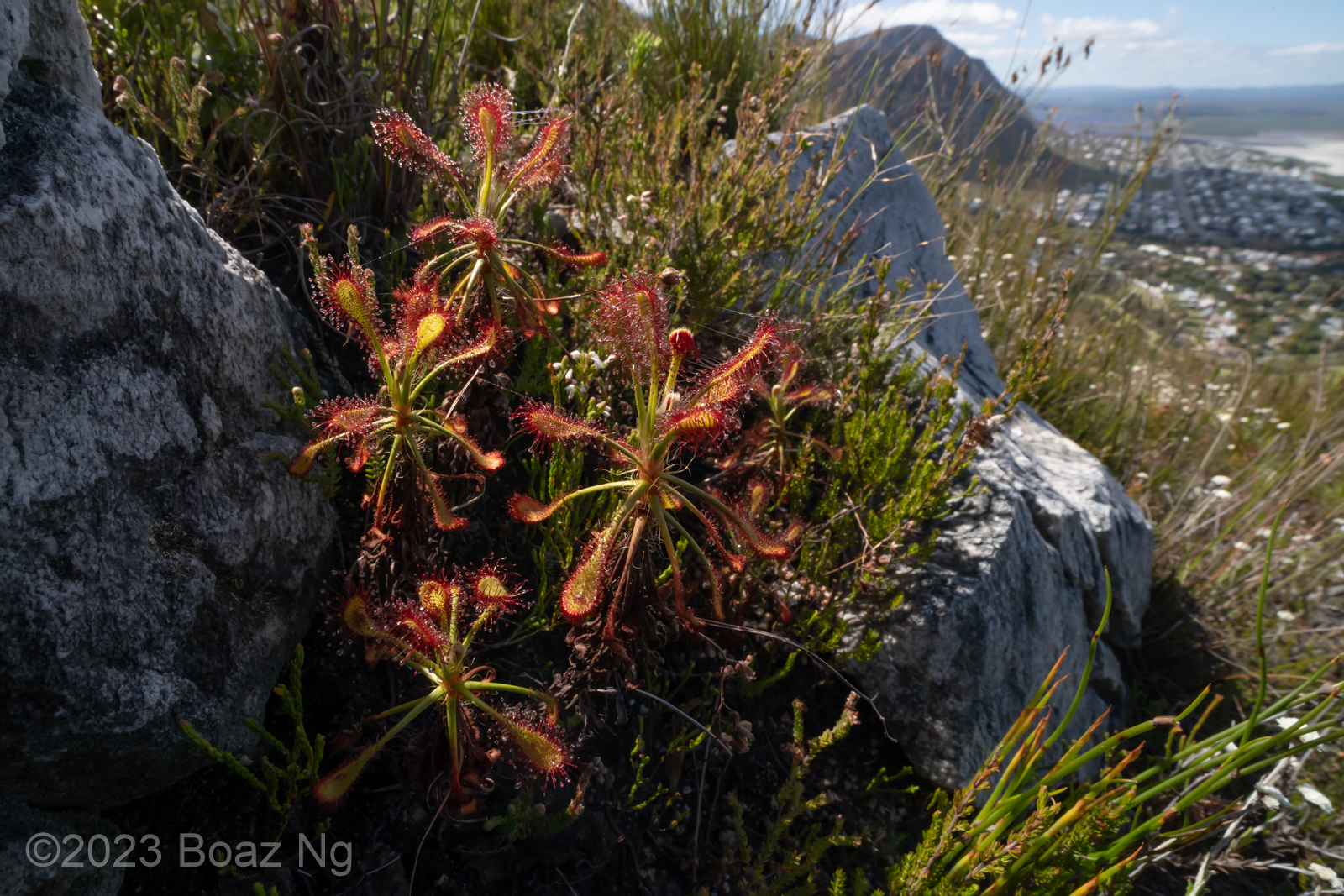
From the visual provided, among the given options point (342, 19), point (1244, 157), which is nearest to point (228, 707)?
point (342, 19)

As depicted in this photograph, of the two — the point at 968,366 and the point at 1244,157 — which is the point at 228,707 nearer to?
the point at 968,366

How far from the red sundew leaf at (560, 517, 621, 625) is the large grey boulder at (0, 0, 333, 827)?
690 mm

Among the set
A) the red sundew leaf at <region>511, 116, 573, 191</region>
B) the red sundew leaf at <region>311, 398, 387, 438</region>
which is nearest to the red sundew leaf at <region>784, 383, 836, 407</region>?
the red sundew leaf at <region>511, 116, 573, 191</region>

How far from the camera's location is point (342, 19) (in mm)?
2283

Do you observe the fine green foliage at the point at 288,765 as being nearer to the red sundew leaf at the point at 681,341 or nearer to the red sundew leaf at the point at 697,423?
the red sundew leaf at the point at 697,423

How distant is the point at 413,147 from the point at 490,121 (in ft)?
0.75

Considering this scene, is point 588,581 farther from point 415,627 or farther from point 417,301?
point 417,301

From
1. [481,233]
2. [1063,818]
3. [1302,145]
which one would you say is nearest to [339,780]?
[481,233]

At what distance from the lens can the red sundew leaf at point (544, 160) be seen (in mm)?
1982

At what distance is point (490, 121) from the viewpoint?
190 centimetres

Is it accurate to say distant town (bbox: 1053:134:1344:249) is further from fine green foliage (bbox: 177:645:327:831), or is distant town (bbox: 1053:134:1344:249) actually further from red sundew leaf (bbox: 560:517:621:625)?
fine green foliage (bbox: 177:645:327:831)

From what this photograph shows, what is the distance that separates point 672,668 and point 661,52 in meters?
4.07

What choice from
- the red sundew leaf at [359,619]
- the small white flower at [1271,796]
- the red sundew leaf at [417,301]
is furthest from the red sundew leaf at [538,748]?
the small white flower at [1271,796]

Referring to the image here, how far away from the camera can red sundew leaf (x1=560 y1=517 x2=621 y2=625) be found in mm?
1478
